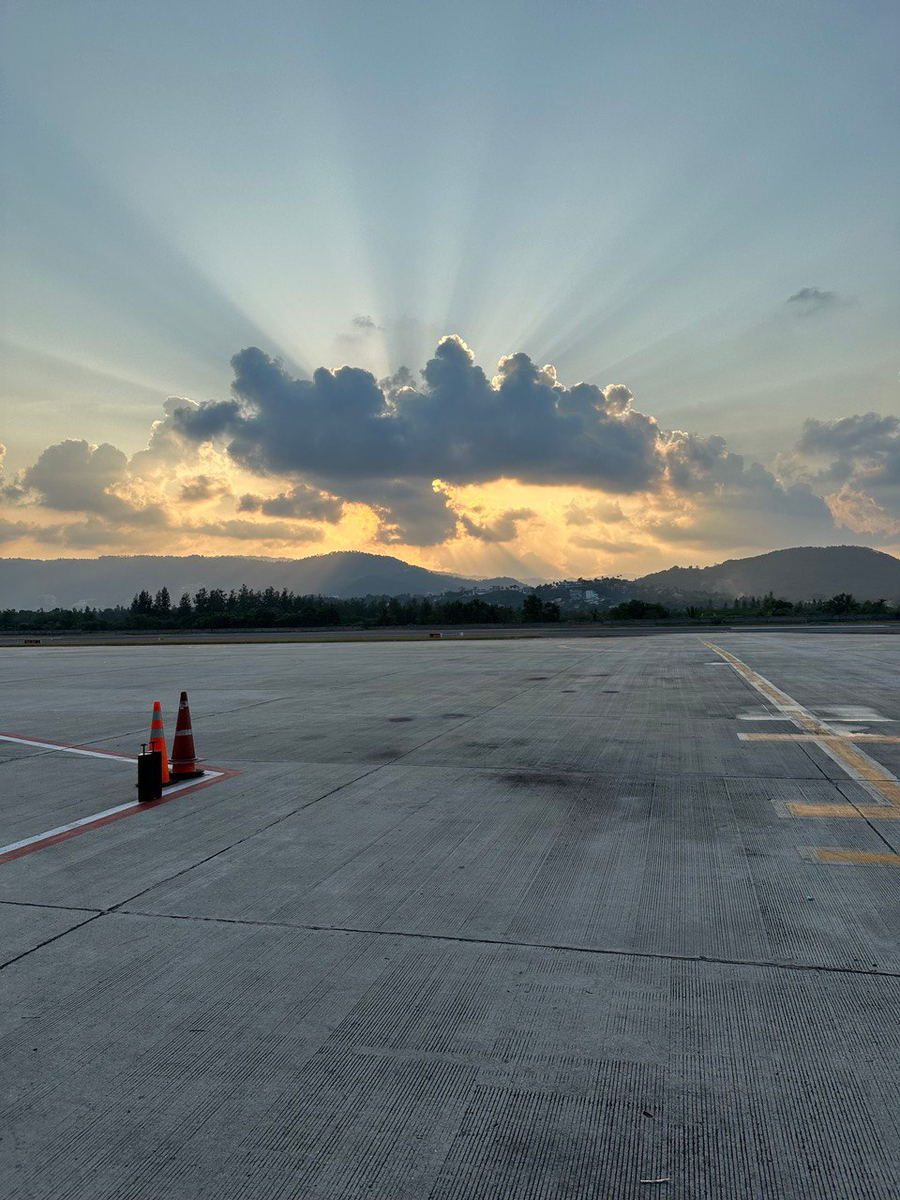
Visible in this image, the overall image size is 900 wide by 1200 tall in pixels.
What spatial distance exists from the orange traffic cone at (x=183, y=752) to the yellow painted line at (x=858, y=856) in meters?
6.09

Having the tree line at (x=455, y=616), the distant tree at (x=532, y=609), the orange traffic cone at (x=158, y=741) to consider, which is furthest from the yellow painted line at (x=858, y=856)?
the distant tree at (x=532, y=609)

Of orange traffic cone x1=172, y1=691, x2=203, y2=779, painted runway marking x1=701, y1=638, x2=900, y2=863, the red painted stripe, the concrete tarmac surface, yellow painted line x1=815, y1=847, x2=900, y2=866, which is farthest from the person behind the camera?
orange traffic cone x1=172, y1=691, x2=203, y2=779

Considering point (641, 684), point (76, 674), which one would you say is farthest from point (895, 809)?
point (76, 674)

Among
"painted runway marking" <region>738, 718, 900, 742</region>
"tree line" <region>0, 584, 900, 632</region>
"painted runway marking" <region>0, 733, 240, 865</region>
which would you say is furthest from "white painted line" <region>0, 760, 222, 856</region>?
"tree line" <region>0, 584, 900, 632</region>

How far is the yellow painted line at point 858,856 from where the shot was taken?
553 cm

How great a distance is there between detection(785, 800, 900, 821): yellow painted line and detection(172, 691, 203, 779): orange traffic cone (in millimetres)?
5938

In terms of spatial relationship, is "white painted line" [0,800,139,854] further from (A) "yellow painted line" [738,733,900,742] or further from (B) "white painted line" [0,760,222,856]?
(A) "yellow painted line" [738,733,900,742]

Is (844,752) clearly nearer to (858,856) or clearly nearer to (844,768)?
(844,768)

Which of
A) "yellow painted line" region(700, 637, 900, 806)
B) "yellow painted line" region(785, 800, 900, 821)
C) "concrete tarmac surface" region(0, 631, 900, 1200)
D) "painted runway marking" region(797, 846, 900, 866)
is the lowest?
"concrete tarmac surface" region(0, 631, 900, 1200)

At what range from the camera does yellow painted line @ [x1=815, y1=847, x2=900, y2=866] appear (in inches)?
218

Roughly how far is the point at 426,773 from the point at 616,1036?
5314 mm

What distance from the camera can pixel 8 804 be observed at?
300 inches

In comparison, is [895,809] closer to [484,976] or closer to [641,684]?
[484,976]

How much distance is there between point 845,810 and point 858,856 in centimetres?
135
